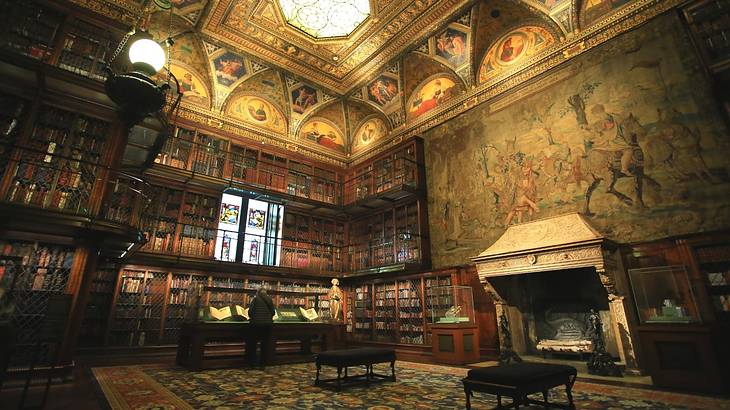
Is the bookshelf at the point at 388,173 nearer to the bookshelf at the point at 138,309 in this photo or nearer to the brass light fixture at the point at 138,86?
the bookshelf at the point at 138,309

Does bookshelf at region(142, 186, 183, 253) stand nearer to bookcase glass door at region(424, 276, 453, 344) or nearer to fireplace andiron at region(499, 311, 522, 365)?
bookcase glass door at region(424, 276, 453, 344)

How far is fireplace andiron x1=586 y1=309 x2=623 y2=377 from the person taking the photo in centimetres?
582

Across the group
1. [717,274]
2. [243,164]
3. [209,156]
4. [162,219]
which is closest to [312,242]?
[243,164]

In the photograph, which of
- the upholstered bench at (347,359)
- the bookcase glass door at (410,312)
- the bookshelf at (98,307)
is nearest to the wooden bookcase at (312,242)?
the bookcase glass door at (410,312)

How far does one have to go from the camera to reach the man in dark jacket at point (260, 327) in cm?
693

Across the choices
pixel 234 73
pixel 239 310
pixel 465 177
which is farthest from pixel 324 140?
pixel 239 310

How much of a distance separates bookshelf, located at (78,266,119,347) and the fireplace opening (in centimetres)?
893

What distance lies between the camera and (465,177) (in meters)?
9.90

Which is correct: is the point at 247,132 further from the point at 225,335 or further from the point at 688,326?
the point at 688,326

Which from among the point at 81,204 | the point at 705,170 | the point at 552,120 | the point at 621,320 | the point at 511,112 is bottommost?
the point at 621,320

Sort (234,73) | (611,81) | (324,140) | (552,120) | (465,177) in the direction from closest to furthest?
1. (611,81)
2. (552,120)
3. (465,177)
4. (234,73)
5. (324,140)

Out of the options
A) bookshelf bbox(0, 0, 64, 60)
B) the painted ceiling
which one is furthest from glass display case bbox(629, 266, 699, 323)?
bookshelf bbox(0, 0, 64, 60)

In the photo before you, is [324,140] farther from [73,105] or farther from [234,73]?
[73,105]

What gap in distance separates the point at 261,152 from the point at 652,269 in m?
10.8
